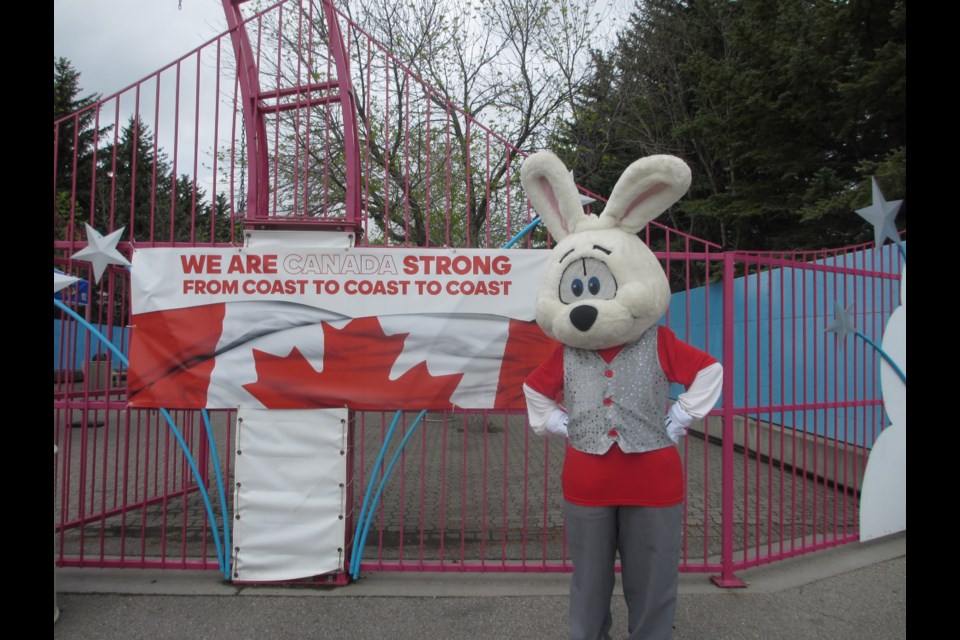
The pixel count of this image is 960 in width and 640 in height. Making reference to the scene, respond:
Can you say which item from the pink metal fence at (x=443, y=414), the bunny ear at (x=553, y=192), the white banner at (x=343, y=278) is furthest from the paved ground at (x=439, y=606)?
the bunny ear at (x=553, y=192)

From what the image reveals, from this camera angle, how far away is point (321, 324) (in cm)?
358

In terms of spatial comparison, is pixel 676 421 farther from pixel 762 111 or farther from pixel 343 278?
pixel 762 111

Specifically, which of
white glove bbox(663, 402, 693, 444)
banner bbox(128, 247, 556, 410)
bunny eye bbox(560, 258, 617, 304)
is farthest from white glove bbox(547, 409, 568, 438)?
banner bbox(128, 247, 556, 410)

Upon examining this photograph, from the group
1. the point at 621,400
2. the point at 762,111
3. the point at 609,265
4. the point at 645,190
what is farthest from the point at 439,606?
the point at 762,111

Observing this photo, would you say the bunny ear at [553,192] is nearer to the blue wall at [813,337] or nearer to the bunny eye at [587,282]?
the bunny eye at [587,282]

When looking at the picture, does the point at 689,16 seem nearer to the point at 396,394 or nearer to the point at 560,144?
the point at 560,144

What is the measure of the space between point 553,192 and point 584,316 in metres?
0.76

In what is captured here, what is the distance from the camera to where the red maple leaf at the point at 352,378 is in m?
3.57

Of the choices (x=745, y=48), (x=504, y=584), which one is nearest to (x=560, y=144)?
(x=745, y=48)

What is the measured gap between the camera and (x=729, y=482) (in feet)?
12.1

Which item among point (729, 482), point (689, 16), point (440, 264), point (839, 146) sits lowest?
point (729, 482)

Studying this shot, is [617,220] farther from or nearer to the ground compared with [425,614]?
farther from the ground

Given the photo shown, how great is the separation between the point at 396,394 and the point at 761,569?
110 inches

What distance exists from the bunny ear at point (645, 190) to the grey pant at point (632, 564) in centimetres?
137
